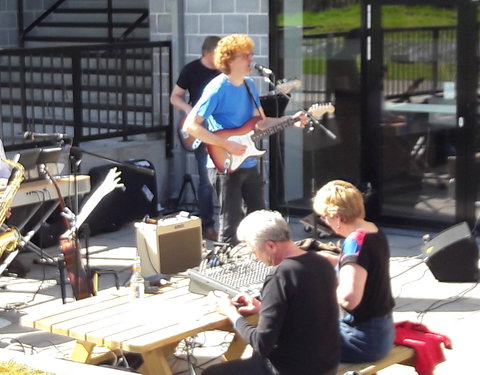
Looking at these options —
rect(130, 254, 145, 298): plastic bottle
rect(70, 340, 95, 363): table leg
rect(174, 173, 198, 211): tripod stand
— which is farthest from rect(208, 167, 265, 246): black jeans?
rect(174, 173, 198, 211): tripod stand

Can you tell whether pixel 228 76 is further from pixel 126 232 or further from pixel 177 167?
pixel 177 167

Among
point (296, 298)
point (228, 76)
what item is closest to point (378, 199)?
point (228, 76)

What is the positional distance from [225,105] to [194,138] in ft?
6.18

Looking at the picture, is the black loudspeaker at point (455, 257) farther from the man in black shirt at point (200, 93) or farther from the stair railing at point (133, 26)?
the stair railing at point (133, 26)

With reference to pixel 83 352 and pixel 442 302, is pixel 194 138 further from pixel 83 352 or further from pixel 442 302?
pixel 83 352

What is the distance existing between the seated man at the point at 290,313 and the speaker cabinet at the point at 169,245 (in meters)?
1.33

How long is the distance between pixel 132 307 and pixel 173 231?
925mm

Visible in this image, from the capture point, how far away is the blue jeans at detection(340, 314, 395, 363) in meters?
4.77

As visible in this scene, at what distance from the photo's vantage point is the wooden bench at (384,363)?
4723 mm

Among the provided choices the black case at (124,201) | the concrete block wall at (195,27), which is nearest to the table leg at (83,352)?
the black case at (124,201)

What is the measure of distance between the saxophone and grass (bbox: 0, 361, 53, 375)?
81.5 inches

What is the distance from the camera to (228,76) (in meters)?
7.11

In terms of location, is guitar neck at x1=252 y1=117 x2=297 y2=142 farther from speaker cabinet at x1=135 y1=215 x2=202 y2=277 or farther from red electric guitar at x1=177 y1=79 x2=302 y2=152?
speaker cabinet at x1=135 y1=215 x2=202 y2=277

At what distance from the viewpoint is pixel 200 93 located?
9250mm
